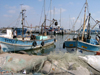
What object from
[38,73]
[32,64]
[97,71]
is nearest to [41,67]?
[38,73]

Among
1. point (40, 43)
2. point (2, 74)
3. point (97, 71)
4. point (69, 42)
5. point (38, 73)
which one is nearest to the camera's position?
point (2, 74)

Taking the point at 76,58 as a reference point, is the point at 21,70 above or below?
below

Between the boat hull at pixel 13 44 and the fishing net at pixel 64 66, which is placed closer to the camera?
the fishing net at pixel 64 66

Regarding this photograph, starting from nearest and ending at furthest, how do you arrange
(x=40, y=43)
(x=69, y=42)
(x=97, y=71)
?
1. (x=97, y=71)
2. (x=69, y=42)
3. (x=40, y=43)

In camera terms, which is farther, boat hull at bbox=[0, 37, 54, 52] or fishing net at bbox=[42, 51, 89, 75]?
boat hull at bbox=[0, 37, 54, 52]

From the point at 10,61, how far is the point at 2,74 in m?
1.14

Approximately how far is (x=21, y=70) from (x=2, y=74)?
84 cm

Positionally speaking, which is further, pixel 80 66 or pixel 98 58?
pixel 98 58

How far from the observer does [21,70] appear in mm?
4082

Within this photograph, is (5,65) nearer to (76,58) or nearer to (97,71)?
(76,58)

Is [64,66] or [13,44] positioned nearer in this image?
[64,66]

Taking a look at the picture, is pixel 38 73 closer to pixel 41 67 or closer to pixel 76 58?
pixel 41 67

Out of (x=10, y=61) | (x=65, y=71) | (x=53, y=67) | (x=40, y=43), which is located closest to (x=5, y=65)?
(x=10, y=61)

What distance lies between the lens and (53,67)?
3.69 m
